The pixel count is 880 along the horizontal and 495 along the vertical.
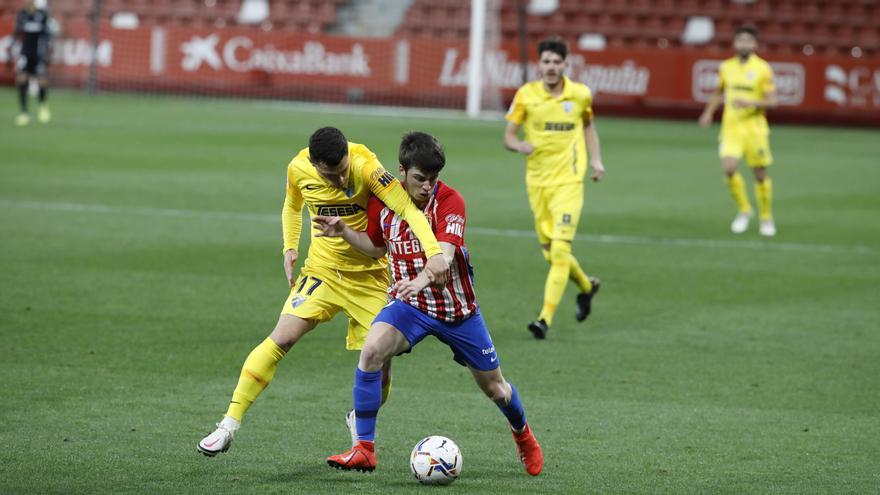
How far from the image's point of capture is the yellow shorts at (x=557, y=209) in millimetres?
10344

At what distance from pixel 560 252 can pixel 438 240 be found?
429 cm

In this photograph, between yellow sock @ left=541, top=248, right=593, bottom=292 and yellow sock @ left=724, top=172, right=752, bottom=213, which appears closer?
yellow sock @ left=541, top=248, right=593, bottom=292

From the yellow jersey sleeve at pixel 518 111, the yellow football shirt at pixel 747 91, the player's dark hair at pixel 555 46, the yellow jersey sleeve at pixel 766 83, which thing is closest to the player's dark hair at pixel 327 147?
the player's dark hair at pixel 555 46

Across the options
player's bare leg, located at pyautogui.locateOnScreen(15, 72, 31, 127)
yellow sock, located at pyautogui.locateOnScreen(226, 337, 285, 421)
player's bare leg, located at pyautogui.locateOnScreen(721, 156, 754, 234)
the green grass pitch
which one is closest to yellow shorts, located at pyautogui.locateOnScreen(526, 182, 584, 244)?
the green grass pitch

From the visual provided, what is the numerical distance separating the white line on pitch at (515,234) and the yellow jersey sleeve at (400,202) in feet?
27.7

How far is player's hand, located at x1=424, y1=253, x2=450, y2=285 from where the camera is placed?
584 cm

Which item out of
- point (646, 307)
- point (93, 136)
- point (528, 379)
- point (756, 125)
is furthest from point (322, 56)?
point (528, 379)

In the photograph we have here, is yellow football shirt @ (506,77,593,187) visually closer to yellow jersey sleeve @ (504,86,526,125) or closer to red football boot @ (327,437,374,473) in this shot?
yellow jersey sleeve @ (504,86,526,125)

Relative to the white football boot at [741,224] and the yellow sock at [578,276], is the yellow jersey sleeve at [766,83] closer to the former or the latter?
the white football boot at [741,224]

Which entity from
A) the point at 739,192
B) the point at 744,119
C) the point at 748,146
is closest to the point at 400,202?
the point at 739,192

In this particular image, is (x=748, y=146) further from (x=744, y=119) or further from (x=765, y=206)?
(x=765, y=206)

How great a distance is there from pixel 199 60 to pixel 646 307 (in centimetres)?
2448

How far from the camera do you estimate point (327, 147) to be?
244 inches

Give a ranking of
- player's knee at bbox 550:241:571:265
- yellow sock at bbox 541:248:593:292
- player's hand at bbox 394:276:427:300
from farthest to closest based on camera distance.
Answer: yellow sock at bbox 541:248:593:292
player's knee at bbox 550:241:571:265
player's hand at bbox 394:276:427:300
